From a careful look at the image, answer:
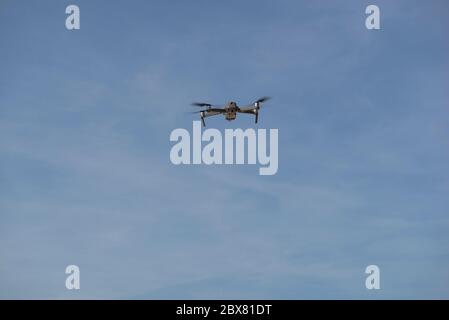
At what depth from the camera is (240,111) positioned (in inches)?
4528
